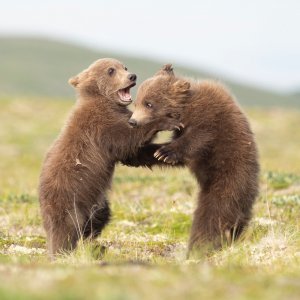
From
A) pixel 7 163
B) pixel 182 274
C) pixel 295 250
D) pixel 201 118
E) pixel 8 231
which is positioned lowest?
pixel 7 163

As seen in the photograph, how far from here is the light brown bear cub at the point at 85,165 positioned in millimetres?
7977

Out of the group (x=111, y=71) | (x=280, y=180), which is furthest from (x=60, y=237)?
(x=280, y=180)

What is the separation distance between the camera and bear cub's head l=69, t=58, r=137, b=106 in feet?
29.3

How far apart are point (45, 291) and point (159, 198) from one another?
8341mm

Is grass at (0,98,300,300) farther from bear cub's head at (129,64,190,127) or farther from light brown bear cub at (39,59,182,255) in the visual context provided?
bear cub's head at (129,64,190,127)

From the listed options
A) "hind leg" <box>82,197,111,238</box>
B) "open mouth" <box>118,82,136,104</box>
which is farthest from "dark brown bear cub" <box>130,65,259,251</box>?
"hind leg" <box>82,197,111,238</box>

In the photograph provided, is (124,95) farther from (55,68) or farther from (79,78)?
(55,68)

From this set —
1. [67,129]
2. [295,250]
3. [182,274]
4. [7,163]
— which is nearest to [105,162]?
[67,129]

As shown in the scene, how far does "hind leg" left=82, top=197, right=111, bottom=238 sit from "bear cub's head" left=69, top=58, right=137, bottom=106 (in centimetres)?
126

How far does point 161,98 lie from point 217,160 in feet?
3.79

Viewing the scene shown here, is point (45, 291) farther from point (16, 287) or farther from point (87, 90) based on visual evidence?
point (87, 90)

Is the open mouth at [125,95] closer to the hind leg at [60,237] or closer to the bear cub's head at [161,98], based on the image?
the bear cub's head at [161,98]

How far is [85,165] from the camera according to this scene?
Result: 813cm

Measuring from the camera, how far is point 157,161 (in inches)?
334
